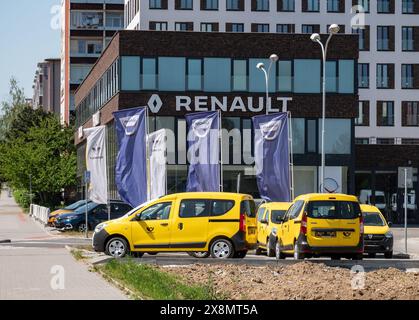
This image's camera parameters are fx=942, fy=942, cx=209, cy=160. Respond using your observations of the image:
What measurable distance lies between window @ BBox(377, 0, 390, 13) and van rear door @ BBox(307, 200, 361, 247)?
2277 inches

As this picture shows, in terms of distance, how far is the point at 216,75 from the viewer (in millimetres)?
55688

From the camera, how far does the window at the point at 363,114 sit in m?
79.1

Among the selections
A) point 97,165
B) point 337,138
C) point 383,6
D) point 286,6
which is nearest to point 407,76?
point 383,6

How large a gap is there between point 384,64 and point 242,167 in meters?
28.4

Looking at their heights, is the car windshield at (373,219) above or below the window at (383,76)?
below

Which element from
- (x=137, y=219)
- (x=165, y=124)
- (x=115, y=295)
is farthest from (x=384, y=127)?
(x=115, y=295)

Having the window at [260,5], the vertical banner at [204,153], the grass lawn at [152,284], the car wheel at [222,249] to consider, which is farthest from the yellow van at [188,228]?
the window at [260,5]

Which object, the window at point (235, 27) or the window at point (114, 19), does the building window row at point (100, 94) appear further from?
the window at point (114, 19)

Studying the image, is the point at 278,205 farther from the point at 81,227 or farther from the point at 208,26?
the point at 208,26

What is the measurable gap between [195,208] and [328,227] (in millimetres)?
3693

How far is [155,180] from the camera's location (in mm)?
31328

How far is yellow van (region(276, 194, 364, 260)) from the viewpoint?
2328cm

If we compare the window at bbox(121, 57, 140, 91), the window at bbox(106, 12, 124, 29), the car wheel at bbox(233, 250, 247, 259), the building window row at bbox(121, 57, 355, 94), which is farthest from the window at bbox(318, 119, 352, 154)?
Result: the window at bbox(106, 12, 124, 29)
